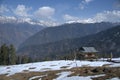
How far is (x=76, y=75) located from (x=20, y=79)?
15.6 m

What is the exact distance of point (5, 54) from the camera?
156 m

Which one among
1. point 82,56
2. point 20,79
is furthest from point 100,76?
point 82,56

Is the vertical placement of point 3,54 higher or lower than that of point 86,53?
higher

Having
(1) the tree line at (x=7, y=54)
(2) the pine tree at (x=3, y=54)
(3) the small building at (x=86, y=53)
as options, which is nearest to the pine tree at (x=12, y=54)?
(1) the tree line at (x=7, y=54)

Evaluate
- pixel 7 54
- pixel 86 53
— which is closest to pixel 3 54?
pixel 7 54

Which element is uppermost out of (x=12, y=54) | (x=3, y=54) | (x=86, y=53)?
(x=12, y=54)

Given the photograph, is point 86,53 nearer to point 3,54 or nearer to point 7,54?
point 7,54

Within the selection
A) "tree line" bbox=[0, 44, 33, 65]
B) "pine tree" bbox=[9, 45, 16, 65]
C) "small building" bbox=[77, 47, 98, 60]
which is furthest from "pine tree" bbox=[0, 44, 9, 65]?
"small building" bbox=[77, 47, 98, 60]

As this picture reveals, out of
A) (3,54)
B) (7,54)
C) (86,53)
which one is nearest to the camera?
(86,53)

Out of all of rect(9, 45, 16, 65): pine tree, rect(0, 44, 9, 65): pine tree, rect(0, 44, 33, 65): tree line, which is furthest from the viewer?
rect(9, 45, 16, 65): pine tree

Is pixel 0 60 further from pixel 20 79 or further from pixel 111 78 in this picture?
pixel 111 78

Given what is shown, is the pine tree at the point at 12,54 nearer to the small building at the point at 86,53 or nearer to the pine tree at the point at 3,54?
the pine tree at the point at 3,54

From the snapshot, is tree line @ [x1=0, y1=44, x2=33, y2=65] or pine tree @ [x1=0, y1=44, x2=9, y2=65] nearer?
pine tree @ [x1=0, y1=44, x2=9, y2=65]

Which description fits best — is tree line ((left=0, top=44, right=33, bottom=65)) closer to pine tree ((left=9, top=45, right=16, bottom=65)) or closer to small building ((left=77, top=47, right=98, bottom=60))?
pine tree ((left=9, top=45, right=16, bottom=65))
